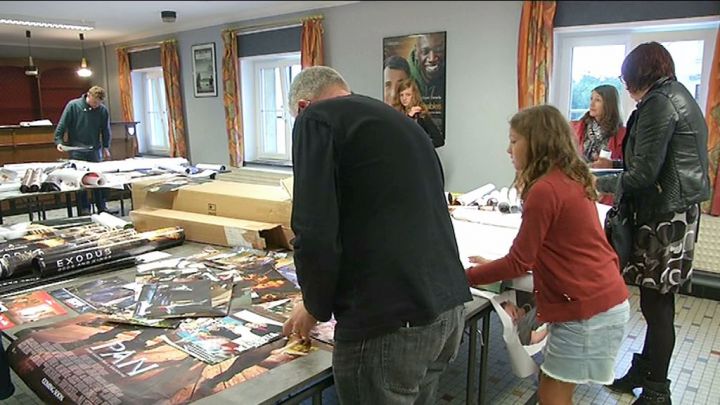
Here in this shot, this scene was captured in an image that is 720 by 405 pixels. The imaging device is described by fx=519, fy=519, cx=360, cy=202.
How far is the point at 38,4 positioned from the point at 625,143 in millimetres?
5900

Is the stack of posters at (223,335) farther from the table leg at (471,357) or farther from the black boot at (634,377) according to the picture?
the black boot at (634,377)

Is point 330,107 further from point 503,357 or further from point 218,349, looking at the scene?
point 503,357

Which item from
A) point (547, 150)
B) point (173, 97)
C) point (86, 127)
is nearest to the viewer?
point (547, 150)

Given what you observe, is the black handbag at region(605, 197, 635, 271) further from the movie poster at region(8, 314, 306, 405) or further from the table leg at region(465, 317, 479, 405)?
the movie poster at region(8, 314, 306, 405)

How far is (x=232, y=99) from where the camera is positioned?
6211 millimetres

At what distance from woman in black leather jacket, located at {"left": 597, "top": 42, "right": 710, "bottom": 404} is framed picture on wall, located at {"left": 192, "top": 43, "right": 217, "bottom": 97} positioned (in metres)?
5.45

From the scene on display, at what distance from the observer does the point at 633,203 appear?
6.59 ft

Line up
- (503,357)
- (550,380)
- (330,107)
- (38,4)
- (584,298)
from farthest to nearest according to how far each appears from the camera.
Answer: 1. (38,4)
2. (503,357)
3. (550,380)
4. (584,298)
5. (330,107)

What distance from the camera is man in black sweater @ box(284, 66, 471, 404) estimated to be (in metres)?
0.99

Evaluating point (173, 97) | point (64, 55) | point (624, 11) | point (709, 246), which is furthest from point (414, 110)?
point (64, 55)

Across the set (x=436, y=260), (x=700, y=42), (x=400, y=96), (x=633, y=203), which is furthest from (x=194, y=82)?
(x=436, y=260)

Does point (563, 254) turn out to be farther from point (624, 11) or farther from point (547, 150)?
point (624, 11)

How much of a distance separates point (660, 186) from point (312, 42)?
4.04 m

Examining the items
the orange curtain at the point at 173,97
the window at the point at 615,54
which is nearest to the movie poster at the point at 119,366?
the window at the point at 615,54
